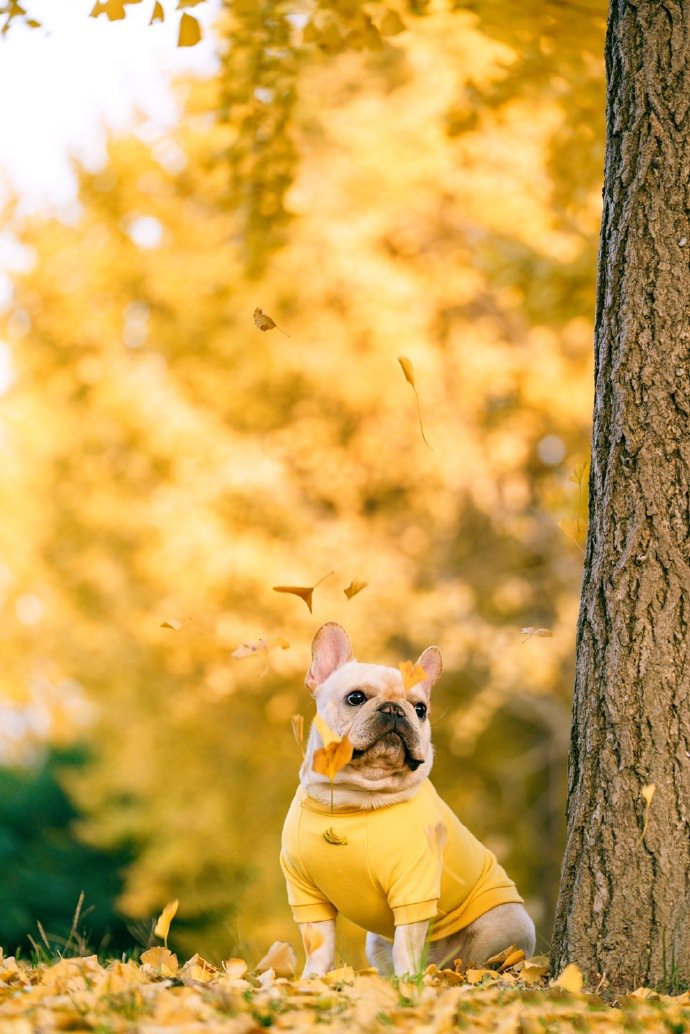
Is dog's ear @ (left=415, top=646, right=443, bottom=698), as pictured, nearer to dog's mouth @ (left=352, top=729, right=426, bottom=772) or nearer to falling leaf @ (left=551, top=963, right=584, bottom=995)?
dog's mouth @ (left=352, top=729, right=426, bottom=772)

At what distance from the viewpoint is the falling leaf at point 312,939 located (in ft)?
11.4

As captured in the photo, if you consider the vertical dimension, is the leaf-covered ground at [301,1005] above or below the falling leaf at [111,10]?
below

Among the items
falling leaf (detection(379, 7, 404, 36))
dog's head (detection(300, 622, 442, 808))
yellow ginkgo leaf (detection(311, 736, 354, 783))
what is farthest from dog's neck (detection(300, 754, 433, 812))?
falling leaf (detection(379, 7, 404, 36))

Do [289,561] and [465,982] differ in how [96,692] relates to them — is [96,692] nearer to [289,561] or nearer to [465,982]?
[289,561]

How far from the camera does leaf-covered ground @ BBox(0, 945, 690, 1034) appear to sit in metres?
2.42

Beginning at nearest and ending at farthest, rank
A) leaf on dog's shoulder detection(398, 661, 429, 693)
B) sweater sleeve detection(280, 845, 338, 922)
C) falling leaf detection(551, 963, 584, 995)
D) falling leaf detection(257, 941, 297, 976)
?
falling leaf detection(551, 963, 584, 995) → falling leaf detection(257, 941, 297, 976) → leaf on dog's shoulder detection(398, 661, 429, 693) → sweater sleeve detection(280, 845, 338, 922)

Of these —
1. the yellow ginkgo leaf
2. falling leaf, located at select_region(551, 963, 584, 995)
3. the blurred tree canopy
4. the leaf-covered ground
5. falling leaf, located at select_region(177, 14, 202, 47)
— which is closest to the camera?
the leaf-covered ground

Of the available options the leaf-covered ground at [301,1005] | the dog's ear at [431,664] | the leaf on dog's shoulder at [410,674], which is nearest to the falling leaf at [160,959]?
the leaf-covered ground at [301,1005]

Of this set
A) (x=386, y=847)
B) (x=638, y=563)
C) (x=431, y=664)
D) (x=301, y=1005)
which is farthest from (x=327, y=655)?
(x=301, y=1005)

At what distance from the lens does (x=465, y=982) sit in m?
3.28

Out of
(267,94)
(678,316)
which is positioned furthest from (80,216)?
(678,316)

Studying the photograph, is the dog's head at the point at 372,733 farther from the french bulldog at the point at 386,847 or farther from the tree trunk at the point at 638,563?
the tree trunk at the point at 638,563

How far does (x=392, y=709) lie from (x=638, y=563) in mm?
940

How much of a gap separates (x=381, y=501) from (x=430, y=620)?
2109 mm
